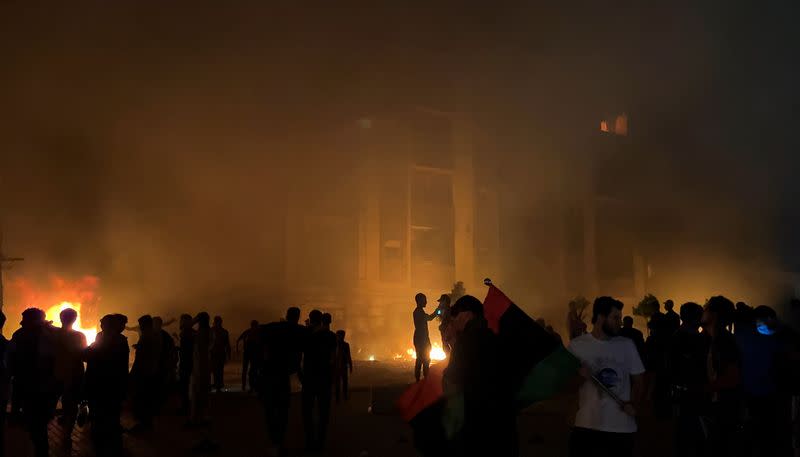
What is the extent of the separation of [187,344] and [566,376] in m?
5.61

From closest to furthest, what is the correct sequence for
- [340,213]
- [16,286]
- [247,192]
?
[16,286] < [247,192] < [340,213]

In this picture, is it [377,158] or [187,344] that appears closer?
[187,344]

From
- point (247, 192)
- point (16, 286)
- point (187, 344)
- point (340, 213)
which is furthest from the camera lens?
point (340, 213)

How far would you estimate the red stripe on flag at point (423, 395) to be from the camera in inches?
129

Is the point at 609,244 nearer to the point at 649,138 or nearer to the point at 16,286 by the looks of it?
the point at 649,138

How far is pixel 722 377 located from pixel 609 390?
6.04 ft

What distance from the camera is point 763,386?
5.18m

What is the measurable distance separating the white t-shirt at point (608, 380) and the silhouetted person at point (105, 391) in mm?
3419

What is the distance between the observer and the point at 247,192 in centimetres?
1739

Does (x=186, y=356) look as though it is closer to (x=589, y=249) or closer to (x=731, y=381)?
(x=731, y=381)

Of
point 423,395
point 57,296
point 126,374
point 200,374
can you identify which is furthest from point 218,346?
point 57,296

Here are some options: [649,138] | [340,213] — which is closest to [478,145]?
[340,213]

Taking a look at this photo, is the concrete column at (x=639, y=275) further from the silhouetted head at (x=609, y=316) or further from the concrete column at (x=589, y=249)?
the silhouetted head at (x=609, y=316)

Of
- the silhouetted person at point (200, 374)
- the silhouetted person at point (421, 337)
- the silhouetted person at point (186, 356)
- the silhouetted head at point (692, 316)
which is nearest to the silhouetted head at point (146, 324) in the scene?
the silhouetted person at point (200, 374)
